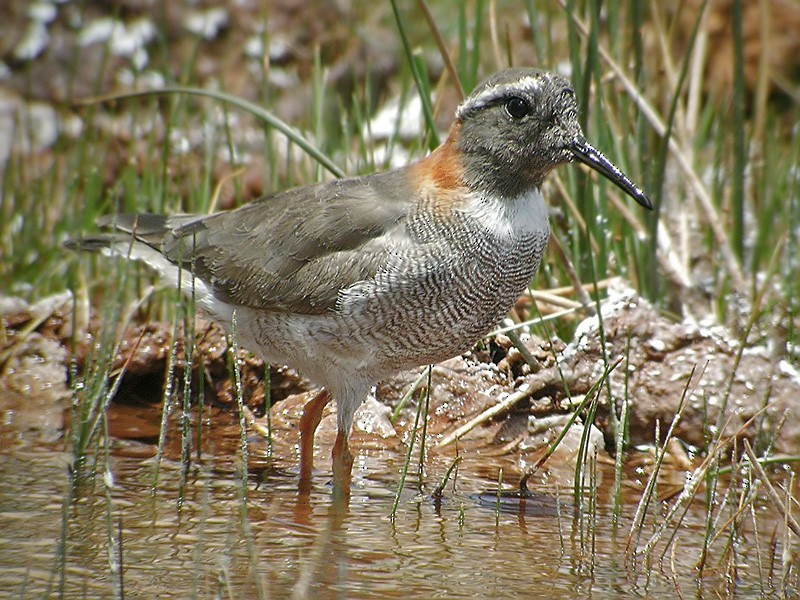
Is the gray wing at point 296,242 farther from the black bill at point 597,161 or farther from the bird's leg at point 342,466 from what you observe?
the black bill at point 597,161

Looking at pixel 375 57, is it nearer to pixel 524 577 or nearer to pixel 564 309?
pixel 564 309

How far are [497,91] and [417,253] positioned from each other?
766 millimetres

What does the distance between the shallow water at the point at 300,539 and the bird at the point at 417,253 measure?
44 cm

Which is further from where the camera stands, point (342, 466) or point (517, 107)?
point (342, 466)

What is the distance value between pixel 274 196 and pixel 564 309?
1747mm

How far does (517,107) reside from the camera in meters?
5.00

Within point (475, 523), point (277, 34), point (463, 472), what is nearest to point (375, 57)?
point (277, 34)

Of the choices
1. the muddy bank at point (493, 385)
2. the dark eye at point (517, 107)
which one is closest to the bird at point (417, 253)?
the dark eye at point (517, 107)

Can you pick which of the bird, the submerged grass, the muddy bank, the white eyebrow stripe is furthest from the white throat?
the muddy bank

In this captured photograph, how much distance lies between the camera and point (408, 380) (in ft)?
20.8

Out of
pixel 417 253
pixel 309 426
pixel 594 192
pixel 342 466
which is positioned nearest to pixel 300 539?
pixel 342 466

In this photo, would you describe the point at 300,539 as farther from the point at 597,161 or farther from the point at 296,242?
the point at 597,161

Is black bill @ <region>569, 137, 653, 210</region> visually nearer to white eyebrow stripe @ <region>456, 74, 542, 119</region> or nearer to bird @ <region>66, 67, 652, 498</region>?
bird @ <region>66, 67, 652, 498</region>

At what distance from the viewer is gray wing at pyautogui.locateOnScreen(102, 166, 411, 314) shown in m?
5.13
